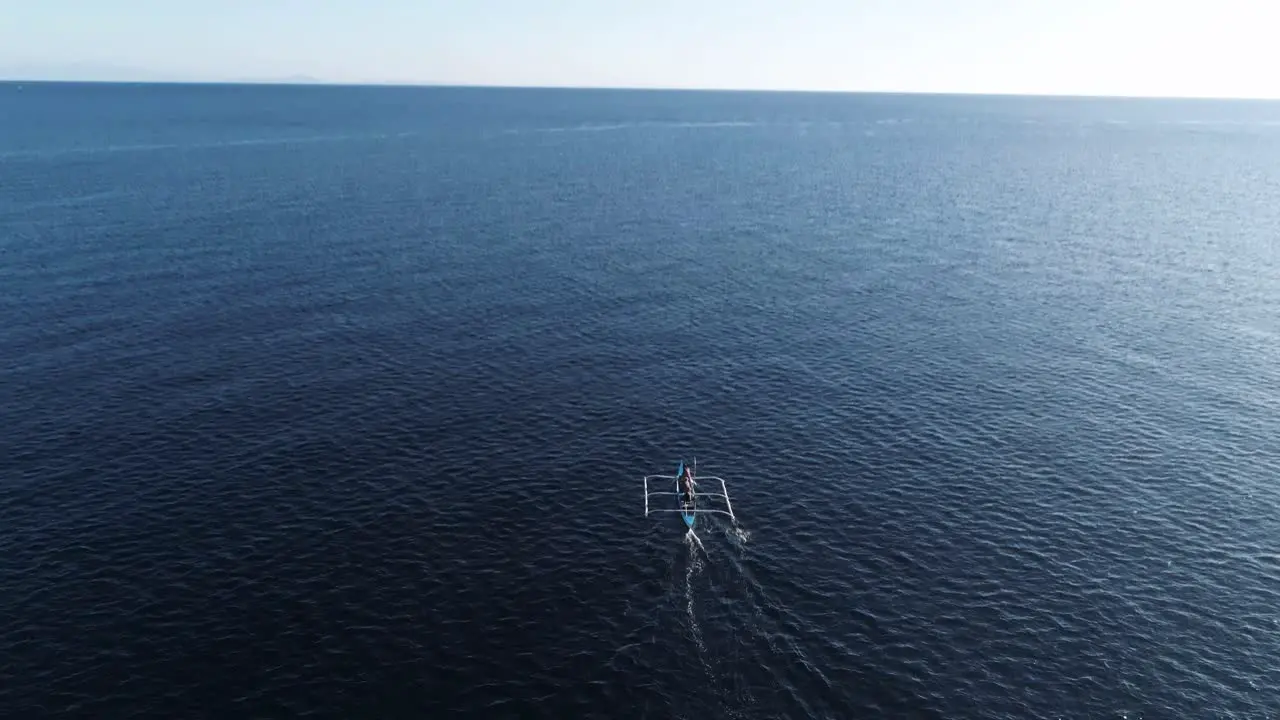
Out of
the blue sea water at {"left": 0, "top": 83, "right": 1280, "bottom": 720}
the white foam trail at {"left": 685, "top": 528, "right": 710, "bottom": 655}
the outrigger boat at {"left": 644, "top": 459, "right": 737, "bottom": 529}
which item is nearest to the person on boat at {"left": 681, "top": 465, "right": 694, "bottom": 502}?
the outrigger boat at {"left": 644, "top": 459, "right": 737, "bottom": 529}

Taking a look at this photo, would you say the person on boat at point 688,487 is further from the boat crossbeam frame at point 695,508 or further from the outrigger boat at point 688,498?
the boat crossbeam frame at point 695,508

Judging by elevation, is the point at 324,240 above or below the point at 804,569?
above

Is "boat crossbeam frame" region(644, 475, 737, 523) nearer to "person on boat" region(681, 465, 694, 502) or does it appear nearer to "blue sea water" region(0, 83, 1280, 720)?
"person on boat" region(681, 465, 694, 502)

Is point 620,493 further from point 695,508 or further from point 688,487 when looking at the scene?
point 695,508

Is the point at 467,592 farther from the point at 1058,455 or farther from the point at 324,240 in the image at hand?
the point at 324,240

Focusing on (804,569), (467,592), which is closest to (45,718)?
(467,592)

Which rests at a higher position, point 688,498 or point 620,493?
point 688,498

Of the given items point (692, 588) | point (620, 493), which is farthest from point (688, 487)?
point (692, 588)

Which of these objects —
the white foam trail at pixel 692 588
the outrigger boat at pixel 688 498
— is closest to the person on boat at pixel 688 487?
the outrigger boat at pixel 688 498
